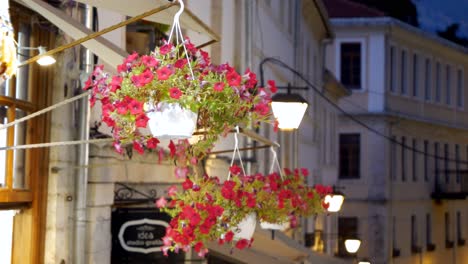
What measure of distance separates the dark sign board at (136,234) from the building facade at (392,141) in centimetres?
2835

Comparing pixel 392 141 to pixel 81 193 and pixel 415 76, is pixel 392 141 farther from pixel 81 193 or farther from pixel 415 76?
pixel 81 193

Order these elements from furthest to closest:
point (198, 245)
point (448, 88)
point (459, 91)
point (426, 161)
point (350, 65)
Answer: point (459, 91), point (448, 88), point (426, 161), point (350, 65), point (198, 245)

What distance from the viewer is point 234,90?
6.25 metres

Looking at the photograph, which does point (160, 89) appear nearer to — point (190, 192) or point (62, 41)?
point (190, 192)

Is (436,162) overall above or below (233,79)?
above

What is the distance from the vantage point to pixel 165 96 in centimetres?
593

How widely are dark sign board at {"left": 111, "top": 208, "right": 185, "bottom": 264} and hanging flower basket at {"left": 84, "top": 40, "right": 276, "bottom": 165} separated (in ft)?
13.1

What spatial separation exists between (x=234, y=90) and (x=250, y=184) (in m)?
2.55

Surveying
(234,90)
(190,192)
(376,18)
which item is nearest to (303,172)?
(190,192)

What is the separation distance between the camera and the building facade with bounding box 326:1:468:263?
1602 inches

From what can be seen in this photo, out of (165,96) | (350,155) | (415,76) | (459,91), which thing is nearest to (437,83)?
(415,76)

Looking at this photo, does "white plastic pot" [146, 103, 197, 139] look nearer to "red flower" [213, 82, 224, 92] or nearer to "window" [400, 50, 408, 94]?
"red flower" [213, 82, 224, 92]

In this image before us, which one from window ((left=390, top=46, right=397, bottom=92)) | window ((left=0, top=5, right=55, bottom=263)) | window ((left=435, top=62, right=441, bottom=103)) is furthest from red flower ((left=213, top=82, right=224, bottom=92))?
window ((left=435, top=62, right=441, bottom=103))

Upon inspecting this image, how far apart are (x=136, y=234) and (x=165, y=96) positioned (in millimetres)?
4512
